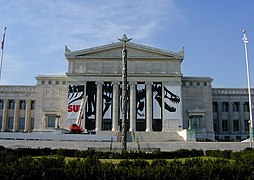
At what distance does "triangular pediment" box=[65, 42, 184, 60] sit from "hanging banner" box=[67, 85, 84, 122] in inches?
280

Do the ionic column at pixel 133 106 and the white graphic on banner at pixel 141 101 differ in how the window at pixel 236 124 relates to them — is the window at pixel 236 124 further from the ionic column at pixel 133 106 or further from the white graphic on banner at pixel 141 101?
the ionic column at pixel 133 106

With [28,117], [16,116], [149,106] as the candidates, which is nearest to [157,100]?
[149,106]

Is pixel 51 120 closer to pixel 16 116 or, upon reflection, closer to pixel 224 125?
pixel 16 116

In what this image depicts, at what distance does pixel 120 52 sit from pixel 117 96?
978 centimetres

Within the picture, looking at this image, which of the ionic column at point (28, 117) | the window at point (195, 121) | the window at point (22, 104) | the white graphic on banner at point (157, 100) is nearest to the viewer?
the white graphic on banner at point (157, 100)

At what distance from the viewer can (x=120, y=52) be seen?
65062 millimetres

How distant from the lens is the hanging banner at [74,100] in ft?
200

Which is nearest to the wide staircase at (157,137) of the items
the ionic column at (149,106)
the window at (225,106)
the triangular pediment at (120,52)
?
the ionic column at (149,106)

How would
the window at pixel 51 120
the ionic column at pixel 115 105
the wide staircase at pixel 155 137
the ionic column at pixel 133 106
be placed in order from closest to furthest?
the wide staircase at pixel 155 137, the ionic column at pixel 115 105, the ionic column at pixel 133 106, the window at pixel 51 120

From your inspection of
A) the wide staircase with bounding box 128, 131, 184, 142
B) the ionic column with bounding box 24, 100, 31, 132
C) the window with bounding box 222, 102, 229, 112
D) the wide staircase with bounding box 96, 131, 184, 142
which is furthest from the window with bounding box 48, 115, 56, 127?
the window with bounding box 222, 102, 229, 112

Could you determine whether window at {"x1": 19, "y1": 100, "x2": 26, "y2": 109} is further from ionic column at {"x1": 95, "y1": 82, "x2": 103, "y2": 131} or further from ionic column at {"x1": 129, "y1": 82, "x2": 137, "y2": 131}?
ionic column at {"x1": 129, "y1": 82, "x2": 137, "y2": 131}

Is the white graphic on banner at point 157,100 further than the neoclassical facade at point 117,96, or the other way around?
the white graphic on banner at point 157,100

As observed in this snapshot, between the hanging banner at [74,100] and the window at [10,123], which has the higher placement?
the hanging banner at [74,100]

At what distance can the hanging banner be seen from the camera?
61.1 meters
